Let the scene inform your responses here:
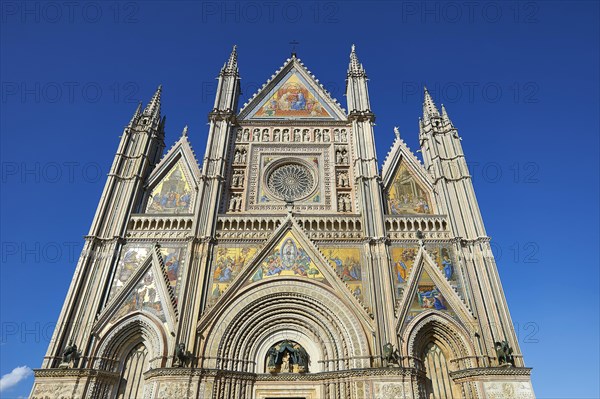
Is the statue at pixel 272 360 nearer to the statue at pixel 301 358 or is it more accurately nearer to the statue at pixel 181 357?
the statue at pixel 301 358

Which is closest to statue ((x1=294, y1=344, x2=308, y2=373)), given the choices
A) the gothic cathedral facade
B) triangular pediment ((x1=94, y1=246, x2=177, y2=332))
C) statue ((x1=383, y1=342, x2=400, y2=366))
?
the gothic cathedral facade

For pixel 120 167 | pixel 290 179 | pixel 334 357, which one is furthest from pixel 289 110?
pixel 334 357

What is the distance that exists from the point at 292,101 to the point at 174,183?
29.8 ft

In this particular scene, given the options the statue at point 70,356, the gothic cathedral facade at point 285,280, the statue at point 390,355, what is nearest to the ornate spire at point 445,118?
the gothic cathedral facade at point 285,280

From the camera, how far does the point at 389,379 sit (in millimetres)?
14812

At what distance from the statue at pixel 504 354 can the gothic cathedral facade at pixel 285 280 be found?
0.20ft

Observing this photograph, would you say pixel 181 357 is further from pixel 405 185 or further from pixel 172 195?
pixel 405 185

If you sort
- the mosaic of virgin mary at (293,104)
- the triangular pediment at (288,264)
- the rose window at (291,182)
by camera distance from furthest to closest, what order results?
the mosaic of virgin mary at (293,104) < the rose window at (291,182) < the triangular pediment at (288,264)

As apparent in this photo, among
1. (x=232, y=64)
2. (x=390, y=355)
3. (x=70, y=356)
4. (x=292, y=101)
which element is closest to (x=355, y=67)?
(x=292, y=101)

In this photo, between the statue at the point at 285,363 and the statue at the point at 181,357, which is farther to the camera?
the statue at the point at 285,363

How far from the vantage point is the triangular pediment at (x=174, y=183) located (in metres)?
20.1

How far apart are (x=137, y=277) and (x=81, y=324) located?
2.79 m

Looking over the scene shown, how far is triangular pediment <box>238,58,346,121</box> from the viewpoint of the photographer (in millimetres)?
23812

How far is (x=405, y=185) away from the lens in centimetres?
2092
